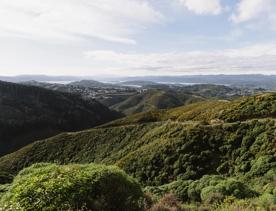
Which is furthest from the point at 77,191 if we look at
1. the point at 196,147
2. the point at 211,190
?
the point at 196,147

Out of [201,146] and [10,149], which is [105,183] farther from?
[10,149]

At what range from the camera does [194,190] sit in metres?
16.8

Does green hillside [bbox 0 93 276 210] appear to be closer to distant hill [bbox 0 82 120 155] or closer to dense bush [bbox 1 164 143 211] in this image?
dense bush [bbox 1 164 143 211]

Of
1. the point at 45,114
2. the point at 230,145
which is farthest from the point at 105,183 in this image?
the point at 45,114

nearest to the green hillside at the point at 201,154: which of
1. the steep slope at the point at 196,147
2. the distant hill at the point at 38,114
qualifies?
the steep slope at the point at 196,147

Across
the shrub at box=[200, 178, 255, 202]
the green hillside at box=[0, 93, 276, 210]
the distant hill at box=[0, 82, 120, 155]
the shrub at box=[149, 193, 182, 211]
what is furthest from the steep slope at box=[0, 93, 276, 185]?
the distant hill at box=[0, 82, 120, 155]

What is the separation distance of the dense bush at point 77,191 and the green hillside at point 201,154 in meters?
2.71

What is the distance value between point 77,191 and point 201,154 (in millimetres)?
19371

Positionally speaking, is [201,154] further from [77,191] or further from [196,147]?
[77,191]

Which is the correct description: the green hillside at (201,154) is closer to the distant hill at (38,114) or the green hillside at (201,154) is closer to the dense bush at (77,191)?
the dense bush at (77,191)

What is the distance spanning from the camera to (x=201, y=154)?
91.5ft

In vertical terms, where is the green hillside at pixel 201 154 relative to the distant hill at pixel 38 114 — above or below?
above

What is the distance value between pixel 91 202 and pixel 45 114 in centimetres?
14241

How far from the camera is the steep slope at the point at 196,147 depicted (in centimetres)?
2556
